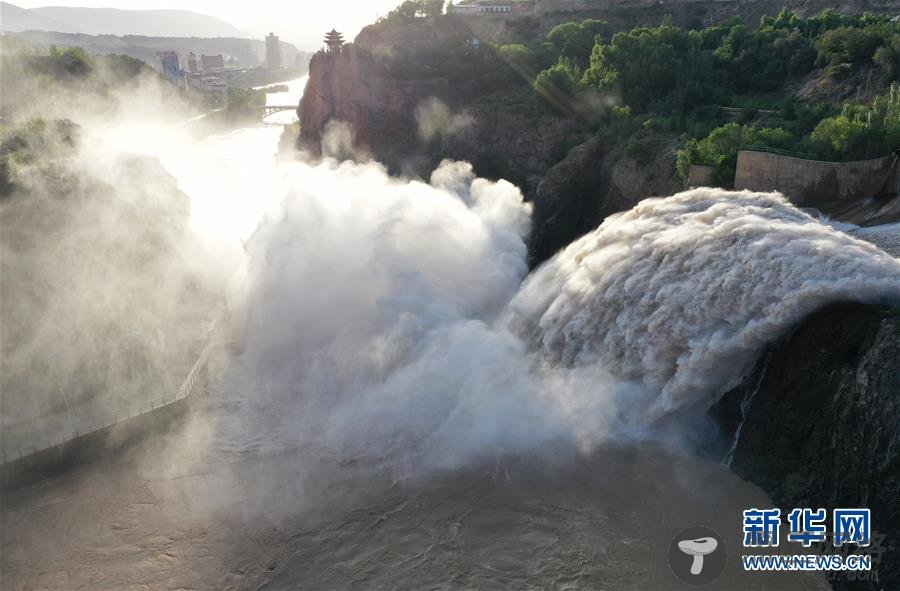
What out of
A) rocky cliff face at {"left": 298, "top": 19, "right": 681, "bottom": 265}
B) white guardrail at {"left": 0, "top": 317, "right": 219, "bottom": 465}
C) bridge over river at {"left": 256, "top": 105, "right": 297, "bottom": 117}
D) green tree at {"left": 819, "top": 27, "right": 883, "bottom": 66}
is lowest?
white guardrail at {"left": 0, "top": 317, "right": 219, "bottom": 465}

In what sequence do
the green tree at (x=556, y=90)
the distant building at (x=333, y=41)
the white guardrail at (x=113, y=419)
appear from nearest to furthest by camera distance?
the white guardrail at (x=113, y=419) < the green tree at (x=556, y=90) < the distant building at (x=333, y=41)

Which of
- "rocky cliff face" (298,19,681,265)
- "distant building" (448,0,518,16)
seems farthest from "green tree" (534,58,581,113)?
"distant building" (448,0,518,16)

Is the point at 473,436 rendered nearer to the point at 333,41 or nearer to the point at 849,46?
the point at 849,46

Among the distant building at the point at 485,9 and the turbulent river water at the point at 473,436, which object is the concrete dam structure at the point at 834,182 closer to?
the turbulent river water at the point at 473,436

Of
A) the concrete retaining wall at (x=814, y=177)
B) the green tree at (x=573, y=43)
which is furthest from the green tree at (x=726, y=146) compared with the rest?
the green tree at (x=573, y=43)

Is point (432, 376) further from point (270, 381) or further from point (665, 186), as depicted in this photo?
point (665, 186)

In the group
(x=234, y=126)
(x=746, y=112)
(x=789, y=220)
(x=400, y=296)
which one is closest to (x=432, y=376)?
(x=400, y=296)

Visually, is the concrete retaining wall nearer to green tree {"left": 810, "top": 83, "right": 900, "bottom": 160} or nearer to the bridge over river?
green tree {"left": 810, "top": 83, "right": 900, "bottom": 160}
